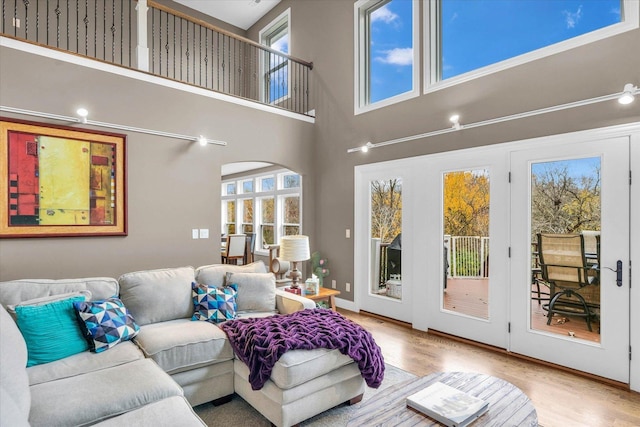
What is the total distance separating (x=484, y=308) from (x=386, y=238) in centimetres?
148

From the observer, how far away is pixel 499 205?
142 inches

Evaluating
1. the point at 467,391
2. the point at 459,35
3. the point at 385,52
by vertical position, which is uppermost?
the point at 385,52

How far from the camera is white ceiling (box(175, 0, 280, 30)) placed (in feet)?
20.8

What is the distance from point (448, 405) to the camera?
1716 millimetres

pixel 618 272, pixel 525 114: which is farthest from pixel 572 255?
pixel 525 114

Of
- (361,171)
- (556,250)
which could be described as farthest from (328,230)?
(556,250)

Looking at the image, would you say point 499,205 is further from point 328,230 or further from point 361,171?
point 328,230

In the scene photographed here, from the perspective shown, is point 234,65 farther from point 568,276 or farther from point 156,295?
point 568,276

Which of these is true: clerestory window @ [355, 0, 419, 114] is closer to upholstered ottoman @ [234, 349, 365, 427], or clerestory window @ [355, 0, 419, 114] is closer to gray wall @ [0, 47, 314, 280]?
gray wall @ [0, 47, 314, 280]

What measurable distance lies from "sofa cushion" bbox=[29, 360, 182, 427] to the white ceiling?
21.1 feet

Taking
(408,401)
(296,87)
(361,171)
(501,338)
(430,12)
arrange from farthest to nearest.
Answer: (296,87) → (361,171) → (430,12) → (501,338) → (408,401)

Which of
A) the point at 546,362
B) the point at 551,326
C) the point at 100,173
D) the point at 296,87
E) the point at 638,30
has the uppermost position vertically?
the point at 296,87

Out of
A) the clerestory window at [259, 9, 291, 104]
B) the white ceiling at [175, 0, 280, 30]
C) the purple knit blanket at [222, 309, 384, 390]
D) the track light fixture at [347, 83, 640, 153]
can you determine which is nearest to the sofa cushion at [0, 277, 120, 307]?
the purple knit blanket at [222, 309, 384, 390]

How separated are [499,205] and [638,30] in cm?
176
